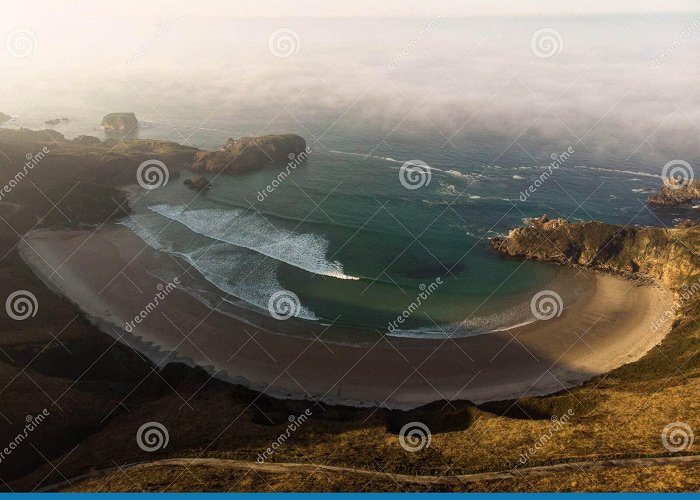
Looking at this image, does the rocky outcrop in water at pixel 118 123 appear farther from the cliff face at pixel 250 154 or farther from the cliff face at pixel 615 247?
the cliff face at pixel 615 247

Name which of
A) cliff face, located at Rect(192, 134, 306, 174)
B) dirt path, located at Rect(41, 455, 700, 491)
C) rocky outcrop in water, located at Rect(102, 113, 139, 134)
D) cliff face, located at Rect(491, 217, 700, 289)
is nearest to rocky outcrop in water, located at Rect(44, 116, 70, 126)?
rocky outcrop in water, located at Rect(102, 113, 139, 134)

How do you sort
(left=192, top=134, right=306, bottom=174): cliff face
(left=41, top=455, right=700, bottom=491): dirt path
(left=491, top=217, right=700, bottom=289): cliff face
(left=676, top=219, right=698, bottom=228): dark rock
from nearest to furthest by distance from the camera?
(left=41, top=455, right=700, bottom=491): dirt path, (left=491, top=217, right=700, bottom=289): cliff face, (left=676, top=219, right=698, bottom=228): dark rock, (left=192, top=134, right=306, bottom=174): cliff face

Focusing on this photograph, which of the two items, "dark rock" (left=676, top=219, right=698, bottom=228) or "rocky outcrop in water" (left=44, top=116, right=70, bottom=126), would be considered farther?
"rocky outcrop in water" (left=44, top=116, right=70, bottom=126)

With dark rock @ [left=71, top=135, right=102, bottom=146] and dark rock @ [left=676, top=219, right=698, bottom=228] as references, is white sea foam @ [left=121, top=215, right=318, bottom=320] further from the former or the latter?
dark rock @ [left=676, top=219, right=698, bottom=228]

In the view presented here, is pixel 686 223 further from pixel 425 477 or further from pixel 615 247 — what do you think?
pixel 425 477

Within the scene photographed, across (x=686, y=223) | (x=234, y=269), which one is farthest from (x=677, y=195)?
(x=234, y=269)

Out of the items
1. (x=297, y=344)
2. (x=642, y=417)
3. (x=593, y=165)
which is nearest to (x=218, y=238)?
(x=297, y=344)

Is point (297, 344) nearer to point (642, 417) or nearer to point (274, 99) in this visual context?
point (642, 417)
